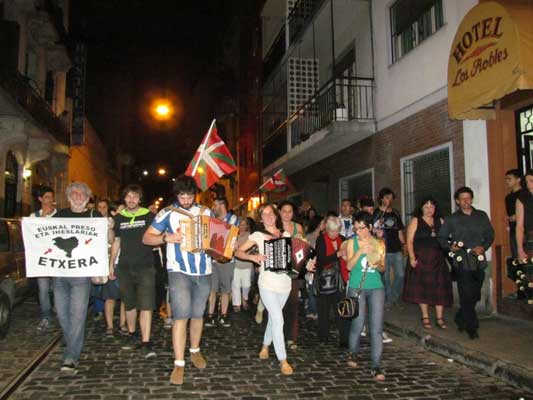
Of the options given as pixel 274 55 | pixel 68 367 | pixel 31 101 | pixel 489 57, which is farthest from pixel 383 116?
pixel 31 101

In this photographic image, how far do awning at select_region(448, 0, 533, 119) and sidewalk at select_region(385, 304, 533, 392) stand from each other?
10.7 ft

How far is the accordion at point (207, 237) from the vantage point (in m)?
5.01

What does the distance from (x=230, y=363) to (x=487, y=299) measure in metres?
4.86

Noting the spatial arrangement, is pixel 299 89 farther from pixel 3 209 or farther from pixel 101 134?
pixel 101 134

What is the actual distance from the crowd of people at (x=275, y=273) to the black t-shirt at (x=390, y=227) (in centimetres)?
2

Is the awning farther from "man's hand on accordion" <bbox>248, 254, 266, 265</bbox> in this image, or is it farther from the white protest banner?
the white protest banner

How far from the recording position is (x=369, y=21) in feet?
43.0

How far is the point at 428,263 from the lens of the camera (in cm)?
731

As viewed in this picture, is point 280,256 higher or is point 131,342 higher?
point 280,256

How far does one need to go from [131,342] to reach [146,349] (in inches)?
21.8

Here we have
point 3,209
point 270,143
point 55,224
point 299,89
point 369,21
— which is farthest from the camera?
point 270,143

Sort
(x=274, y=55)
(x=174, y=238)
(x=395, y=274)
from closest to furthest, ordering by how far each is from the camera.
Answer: (x=174, y=238)
(x=395, y=274)
(x=274, y=55)

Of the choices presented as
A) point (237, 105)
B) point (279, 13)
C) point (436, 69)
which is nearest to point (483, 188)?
point (436, 69)

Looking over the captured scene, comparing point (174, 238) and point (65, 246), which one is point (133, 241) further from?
point (174, 238)
